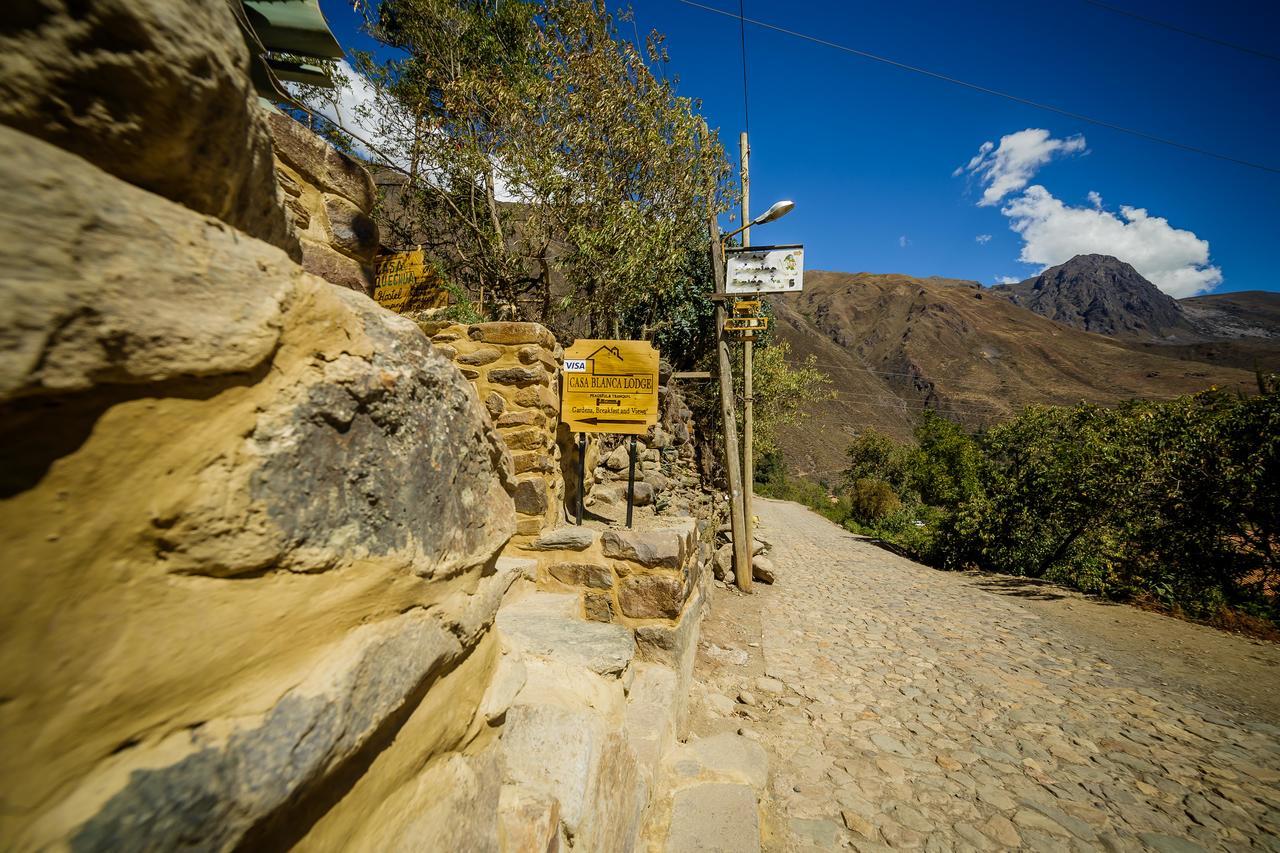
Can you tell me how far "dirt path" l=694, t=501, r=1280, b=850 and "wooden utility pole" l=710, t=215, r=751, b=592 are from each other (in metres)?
0.49

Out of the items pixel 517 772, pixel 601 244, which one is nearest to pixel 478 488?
pixel 517 772

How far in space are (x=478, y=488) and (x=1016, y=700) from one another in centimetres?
478

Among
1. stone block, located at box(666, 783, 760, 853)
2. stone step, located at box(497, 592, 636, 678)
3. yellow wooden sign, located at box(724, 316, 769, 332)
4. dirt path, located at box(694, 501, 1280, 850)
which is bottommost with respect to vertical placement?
dirt path, located at box(694, 501, 1280, 850)

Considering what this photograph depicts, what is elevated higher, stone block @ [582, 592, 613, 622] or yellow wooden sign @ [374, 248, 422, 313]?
yellow wooden sign @ [374, 248, 422, 313]

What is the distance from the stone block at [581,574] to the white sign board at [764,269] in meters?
4.62

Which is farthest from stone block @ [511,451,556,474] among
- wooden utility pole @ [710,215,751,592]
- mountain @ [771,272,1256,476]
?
mountain @ [771,272,1256,476]

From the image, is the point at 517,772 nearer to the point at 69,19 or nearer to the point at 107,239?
the point at 107,239

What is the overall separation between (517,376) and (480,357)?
0.29m

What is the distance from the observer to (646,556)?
2766 mm

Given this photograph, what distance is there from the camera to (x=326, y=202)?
91.3 inches

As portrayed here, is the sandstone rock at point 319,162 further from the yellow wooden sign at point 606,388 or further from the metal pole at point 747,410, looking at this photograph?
the metal pole at point 747,410

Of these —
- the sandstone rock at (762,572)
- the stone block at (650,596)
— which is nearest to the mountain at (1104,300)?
the sandstone rock at (762,572)

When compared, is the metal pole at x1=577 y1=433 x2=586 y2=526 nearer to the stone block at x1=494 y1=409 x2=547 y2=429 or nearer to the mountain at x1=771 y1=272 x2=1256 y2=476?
the stone block at x1=494 y1=409 x2=547 y2=429

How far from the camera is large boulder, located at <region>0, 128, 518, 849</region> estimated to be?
1.37ft
